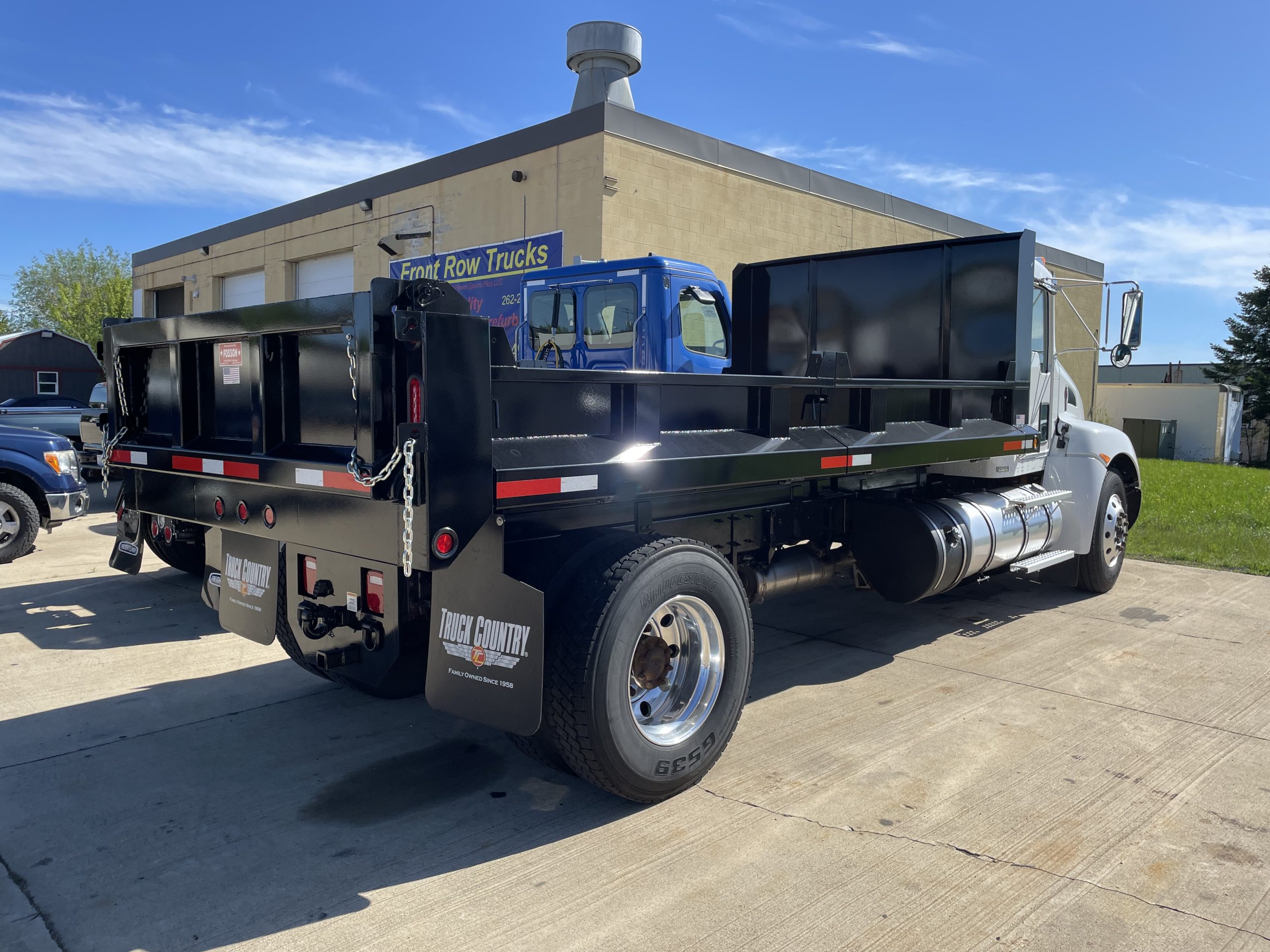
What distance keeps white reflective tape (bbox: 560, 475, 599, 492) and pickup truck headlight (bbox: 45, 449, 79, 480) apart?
291 inches

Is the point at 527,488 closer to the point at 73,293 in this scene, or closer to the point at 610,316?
the point at 610,316

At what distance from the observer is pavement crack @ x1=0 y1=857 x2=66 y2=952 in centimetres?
271

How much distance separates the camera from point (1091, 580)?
24.9 ft

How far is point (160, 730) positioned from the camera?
4.39m

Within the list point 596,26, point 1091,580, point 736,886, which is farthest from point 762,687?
point 596,26

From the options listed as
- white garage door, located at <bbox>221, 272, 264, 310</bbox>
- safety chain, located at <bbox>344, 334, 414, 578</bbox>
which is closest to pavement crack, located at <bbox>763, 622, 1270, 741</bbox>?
safety chain, located at <bbox>344, 334, 414, 578</bbox>

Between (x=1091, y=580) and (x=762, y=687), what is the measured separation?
3931 mm

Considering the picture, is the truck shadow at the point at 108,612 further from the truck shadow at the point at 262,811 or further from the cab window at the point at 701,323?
the cab window at the point at 701,323

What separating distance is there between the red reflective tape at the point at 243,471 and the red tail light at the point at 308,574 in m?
0.39

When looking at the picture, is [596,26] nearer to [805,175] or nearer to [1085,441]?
[805,175]

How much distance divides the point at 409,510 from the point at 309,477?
67cm

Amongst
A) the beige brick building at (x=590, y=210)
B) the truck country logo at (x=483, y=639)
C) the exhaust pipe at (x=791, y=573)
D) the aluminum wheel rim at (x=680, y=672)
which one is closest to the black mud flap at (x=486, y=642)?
the truck country logo at (x=483, y=639)

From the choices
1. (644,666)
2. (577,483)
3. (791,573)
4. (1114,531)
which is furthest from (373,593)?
(1114,531)

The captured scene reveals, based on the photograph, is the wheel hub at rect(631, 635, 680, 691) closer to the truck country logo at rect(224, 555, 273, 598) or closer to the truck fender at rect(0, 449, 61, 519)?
the truck country logo at rect(224, 555, 273, 598)
